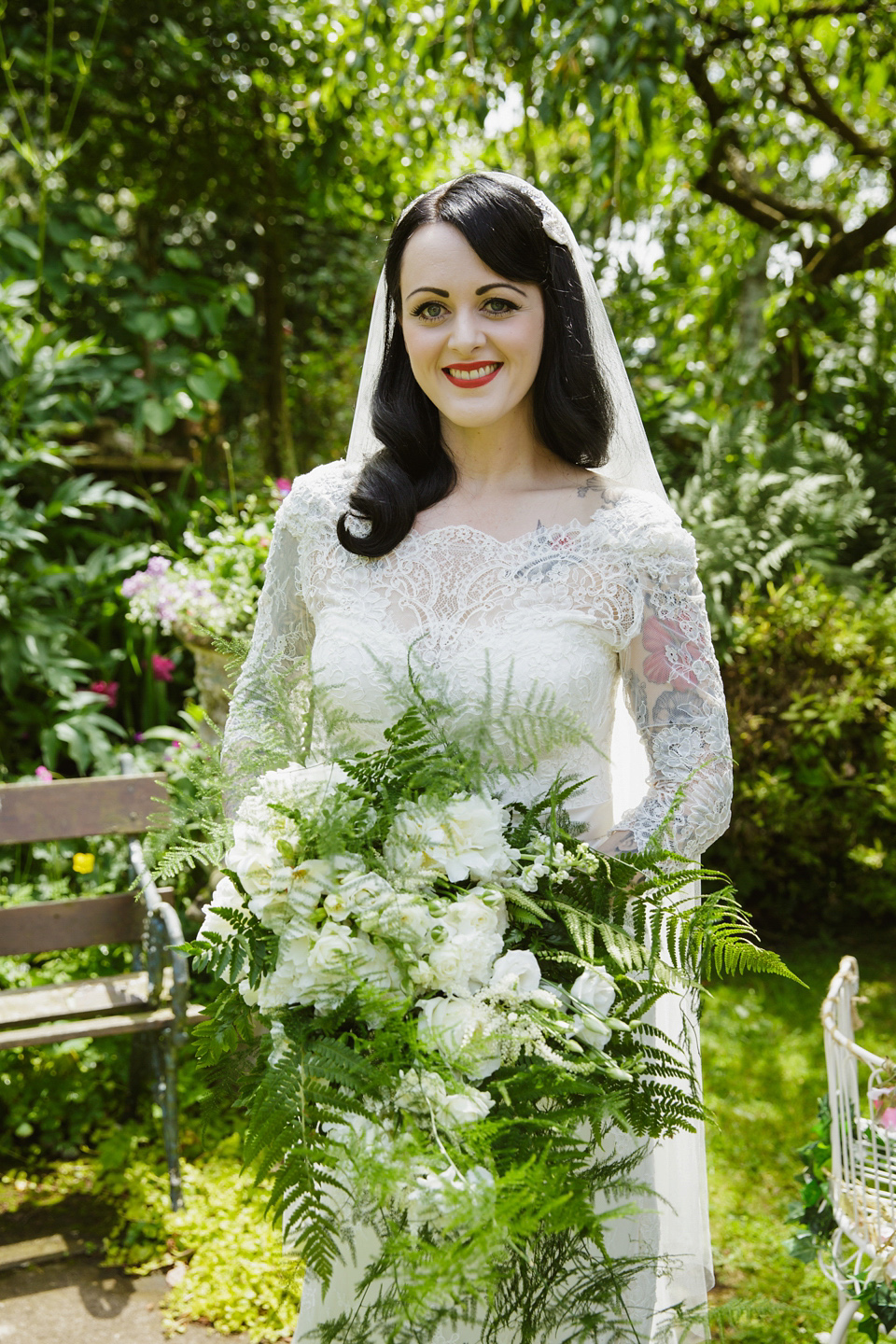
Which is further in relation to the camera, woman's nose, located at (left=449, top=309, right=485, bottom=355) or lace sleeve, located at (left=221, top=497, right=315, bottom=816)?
woman's nose, located at (left=449, top=309, right=485, bottom=355)

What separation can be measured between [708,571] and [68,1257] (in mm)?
3684

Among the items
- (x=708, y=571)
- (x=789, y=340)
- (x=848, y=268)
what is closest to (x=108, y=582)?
(x=708, y=571)

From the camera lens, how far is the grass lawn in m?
2.91

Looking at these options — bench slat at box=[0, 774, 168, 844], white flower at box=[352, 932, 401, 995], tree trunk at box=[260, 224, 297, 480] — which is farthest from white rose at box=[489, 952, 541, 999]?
tree trunk at box=[260, 224, 297, 480]

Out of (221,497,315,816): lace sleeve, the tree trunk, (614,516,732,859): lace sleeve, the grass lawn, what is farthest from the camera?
the tree trunk

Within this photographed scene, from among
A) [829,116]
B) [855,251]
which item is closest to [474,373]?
[829,116]

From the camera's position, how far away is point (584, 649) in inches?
73.7

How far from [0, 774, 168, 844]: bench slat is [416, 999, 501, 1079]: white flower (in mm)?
2289

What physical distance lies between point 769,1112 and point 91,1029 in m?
2.37

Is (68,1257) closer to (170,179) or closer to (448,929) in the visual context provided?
(448,929)

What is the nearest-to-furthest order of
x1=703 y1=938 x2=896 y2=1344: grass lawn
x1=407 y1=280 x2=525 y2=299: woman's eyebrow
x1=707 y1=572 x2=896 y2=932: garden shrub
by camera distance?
x1=407 y1=280 x2=525 y2=299: woman's eyebrow, x1=703 y1=938 x2=896 y2=1344: grass lawn, x1=707 y1=572 x2=896 y2=932: garden shrub

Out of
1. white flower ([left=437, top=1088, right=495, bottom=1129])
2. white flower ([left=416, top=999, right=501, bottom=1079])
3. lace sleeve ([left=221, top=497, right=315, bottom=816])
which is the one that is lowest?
white flower ([left=437, top=1088, right=495, bottom=1129])

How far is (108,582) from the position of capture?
488 cm

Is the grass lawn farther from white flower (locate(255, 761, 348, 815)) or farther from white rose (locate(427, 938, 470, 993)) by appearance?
white flower (locate(255, 761, 348, 815))
